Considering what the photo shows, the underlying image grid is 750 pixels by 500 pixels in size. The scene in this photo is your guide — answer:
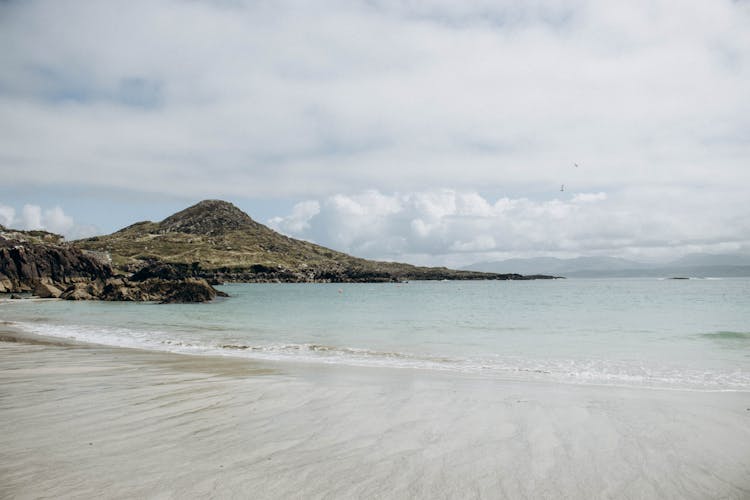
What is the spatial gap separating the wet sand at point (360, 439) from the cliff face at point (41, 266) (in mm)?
81549

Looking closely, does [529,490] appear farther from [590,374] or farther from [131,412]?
[590,374]

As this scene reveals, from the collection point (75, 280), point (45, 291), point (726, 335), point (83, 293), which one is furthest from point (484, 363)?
point (75, 280)

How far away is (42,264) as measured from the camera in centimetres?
8362

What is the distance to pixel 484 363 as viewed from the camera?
1563 centimetres

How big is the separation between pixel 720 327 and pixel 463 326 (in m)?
16.0

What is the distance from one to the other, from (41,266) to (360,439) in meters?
98.7

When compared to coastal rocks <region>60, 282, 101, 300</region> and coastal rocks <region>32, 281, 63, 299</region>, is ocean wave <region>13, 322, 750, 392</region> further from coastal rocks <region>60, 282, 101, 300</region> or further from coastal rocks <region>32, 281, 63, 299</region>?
coastal rocks <region>32, 281, 63, 299</region>

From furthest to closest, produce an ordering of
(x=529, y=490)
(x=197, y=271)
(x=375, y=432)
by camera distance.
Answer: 1. (x=197, y=271)
2. (x=375, y=432)
3. (x=529, y=490)

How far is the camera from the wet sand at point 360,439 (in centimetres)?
507

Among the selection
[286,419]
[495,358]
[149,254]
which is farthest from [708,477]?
[149,254]

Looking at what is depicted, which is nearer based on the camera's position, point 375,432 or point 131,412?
point 375,432

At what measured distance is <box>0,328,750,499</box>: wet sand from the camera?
5.07 metres

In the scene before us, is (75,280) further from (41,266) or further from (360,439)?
(360,439)

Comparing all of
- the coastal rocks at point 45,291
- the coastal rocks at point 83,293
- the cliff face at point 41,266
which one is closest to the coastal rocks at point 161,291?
the coastal rocks at point 83,293
